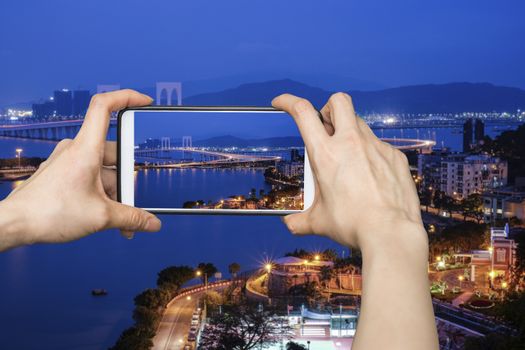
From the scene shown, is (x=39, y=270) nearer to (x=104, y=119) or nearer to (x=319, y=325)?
(x=319, y=325)

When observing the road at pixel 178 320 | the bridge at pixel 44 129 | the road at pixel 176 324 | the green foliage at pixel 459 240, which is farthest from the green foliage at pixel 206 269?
the bridge at pixel 44 129

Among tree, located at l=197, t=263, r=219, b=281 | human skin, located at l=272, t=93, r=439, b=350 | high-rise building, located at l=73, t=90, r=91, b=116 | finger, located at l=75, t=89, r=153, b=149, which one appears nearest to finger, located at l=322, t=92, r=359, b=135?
human skin, located at l=272, t=93, r=439, b=350

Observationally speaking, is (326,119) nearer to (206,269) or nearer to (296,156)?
(296,156)

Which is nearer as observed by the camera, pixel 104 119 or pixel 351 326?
pixel 104 119

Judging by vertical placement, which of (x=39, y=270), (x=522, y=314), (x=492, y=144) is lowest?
(x=39, y=270)

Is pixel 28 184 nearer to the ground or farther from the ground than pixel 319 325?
farther from the ground

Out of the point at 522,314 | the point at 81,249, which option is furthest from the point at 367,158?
Result: the point at 81,249

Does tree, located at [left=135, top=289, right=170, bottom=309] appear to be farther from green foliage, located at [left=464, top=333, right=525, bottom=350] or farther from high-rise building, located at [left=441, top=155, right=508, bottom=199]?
high-rise building, located at [left=441, top=155, right=508, bottom=199]

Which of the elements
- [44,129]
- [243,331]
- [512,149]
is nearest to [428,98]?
[512,149]
